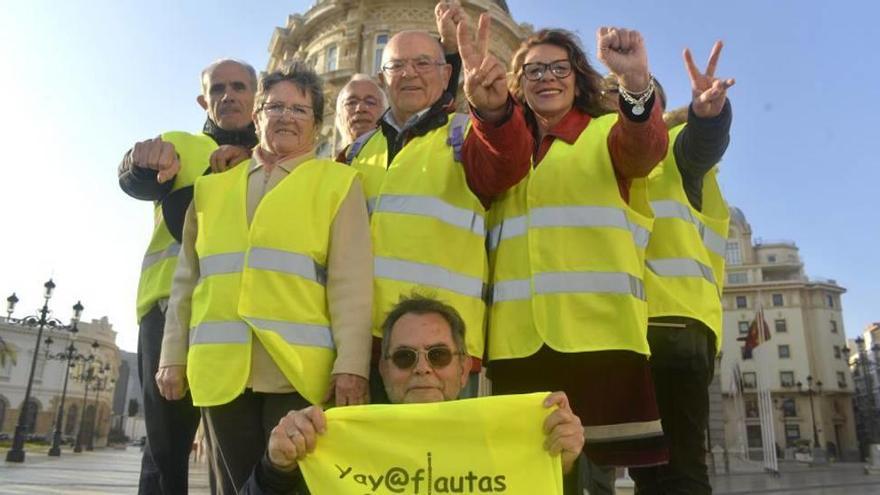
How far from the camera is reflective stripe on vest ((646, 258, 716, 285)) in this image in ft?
10.6

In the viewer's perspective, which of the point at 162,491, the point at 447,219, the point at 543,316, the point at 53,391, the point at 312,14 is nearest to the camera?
the point at 543,316

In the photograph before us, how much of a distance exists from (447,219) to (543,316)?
2.05 feet

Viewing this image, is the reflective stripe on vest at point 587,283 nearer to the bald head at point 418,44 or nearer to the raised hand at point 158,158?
the bald head at point 418,44

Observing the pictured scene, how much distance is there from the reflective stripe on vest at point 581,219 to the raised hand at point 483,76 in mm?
526

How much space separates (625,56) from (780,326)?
236 ft

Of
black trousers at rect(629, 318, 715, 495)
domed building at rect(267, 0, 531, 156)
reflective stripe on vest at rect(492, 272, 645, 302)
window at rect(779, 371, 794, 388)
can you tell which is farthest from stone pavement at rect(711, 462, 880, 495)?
window at rect(779, 371, 794, 388)

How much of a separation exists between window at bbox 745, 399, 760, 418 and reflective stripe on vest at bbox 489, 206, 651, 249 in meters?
67.9

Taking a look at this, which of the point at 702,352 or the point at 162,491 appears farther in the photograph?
the point at 162,491

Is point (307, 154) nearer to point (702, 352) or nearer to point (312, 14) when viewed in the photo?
point (702, 352)

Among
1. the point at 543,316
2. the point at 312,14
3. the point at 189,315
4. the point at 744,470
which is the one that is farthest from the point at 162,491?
the point at 744,470

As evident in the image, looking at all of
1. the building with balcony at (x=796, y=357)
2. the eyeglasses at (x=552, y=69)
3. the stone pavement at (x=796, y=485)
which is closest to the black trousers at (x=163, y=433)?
the eyeglasses at (x=552, y=69)

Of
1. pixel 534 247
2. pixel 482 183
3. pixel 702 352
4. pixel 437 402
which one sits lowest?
pixel 437 402

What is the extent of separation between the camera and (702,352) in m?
3.11

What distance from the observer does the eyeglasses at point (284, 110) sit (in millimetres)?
3051
